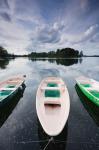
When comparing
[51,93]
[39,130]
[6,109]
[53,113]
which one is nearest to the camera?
[39,130]

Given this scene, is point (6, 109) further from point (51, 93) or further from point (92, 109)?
point (92, 109)

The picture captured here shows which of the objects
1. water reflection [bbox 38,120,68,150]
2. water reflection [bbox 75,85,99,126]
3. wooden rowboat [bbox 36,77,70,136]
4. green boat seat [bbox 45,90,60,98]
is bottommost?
water reflection [bbox 38,120,68,150]

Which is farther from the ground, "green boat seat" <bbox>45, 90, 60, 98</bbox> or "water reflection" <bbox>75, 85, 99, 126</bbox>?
"green boat seat" <bbox>45, 90, 60, 98</bbox>

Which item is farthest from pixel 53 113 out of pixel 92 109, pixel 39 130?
pixel 92 109

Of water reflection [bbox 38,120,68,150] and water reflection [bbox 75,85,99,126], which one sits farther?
water reflection [bbox 75,85,99,126]

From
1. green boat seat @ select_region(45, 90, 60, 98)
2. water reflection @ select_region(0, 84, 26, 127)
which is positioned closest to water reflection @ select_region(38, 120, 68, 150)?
water reflection @ select_region(0, 84, 26, 127)

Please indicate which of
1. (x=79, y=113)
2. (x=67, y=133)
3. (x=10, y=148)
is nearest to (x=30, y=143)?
(x=10, y=148)

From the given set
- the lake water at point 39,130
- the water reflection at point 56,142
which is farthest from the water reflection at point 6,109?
the water reflection at point 56,142

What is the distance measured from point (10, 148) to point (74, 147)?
2.42 m

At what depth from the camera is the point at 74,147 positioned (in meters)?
5.32

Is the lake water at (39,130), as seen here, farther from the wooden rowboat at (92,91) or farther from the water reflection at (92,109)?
the wooden rowboat at (92,91)

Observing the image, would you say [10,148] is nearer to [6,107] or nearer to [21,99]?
[6,107]

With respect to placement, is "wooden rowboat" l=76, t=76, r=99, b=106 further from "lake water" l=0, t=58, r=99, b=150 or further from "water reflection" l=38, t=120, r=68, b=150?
"water reflection" l=38, t=120, r=68, b=150

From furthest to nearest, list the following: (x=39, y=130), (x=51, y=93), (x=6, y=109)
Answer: (x=51, y=93), (x=6, y=109), (x=39, y=130)
